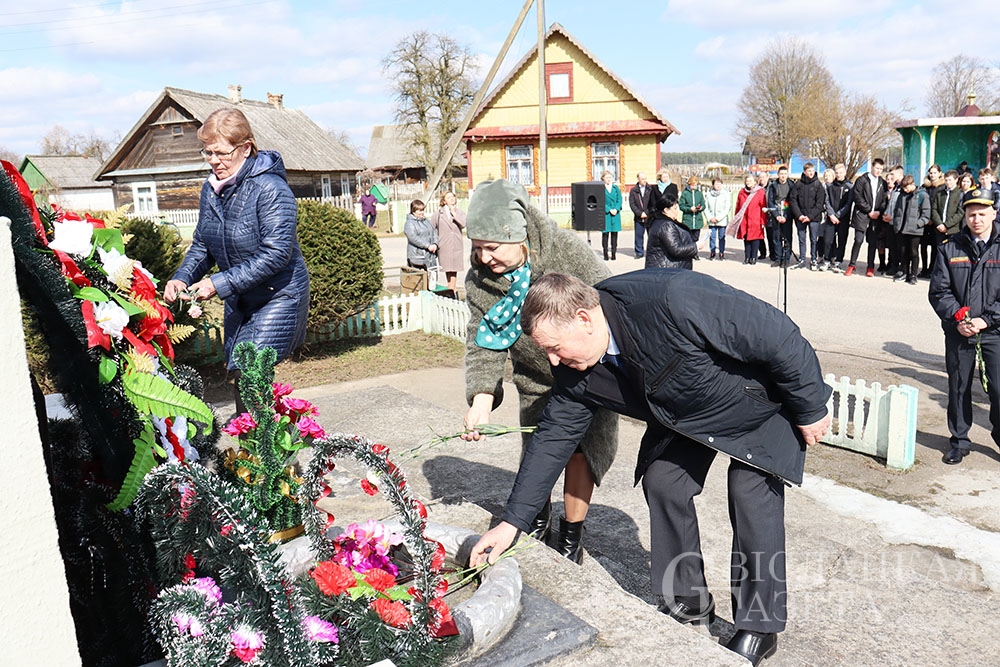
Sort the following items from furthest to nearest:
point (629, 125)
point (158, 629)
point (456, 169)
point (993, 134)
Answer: point (456, 169) < point (629, 125) < point (993, 134) < point (158, 629)

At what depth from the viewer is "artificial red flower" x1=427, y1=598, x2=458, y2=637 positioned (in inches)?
89.1

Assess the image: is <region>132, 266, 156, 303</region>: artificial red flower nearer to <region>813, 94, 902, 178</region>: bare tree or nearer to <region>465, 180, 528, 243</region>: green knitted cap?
<region>465, 180, 528, 243</region>: green knitted cap

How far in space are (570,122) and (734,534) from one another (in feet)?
92.2

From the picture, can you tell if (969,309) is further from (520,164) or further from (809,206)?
(520,164)

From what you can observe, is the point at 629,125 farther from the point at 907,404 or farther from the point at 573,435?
the point at 573,435

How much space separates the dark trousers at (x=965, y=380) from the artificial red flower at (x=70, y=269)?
5.04m

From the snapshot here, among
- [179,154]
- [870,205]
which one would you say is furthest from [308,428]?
[179,154]

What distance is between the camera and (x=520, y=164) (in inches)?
1201

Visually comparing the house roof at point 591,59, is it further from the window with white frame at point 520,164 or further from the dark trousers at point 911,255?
the dark trousers at point 911,255

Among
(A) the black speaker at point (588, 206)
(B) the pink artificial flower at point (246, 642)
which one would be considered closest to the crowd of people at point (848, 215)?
(A) the black speaker at point (588, 206)

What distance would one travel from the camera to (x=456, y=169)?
53.0 m

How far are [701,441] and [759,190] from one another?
46.2 ft

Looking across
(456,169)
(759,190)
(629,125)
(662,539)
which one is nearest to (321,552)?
(662,539)

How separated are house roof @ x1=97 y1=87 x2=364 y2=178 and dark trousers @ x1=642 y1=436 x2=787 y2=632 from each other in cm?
2888
